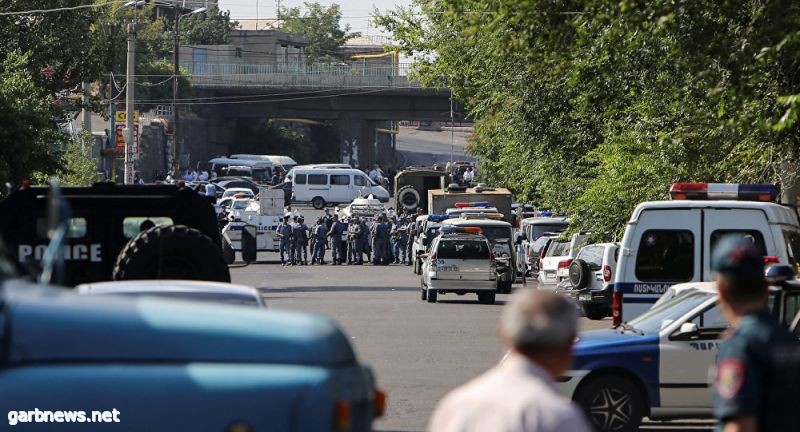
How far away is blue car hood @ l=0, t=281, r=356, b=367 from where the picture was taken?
4.77 metres

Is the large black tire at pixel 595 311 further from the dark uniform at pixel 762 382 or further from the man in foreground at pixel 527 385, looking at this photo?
the man in foreground at pixel 527 385

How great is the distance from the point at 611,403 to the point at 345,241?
36.6 metres

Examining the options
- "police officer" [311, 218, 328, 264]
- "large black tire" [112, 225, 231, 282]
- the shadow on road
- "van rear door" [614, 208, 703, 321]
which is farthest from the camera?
"police officer" [311, 218, 328, 264]

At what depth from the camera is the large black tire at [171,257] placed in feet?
39.1

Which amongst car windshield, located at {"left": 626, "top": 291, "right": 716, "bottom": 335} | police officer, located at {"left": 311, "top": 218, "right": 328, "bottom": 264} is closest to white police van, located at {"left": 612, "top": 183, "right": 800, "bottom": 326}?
car windshield, located at {"left": 626, "top": 291, "right": 716, "bottom": 335}

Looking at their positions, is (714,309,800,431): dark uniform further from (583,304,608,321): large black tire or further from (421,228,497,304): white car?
(421,228,497,304): white car

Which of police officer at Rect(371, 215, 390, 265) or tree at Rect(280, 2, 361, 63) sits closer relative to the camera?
police officer at Rect(371, 215, 390, 265)

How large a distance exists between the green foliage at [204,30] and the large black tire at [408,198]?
76604 millimetres

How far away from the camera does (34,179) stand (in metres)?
34.2

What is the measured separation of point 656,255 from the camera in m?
17.4

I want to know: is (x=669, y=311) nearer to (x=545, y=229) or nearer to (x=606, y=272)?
(x=606, y=272)

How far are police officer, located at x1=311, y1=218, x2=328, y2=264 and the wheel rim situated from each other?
35127 millimetres

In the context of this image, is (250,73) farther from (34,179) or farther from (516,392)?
(516,392)

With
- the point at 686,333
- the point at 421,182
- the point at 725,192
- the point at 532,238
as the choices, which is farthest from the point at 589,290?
the point at 421,182
